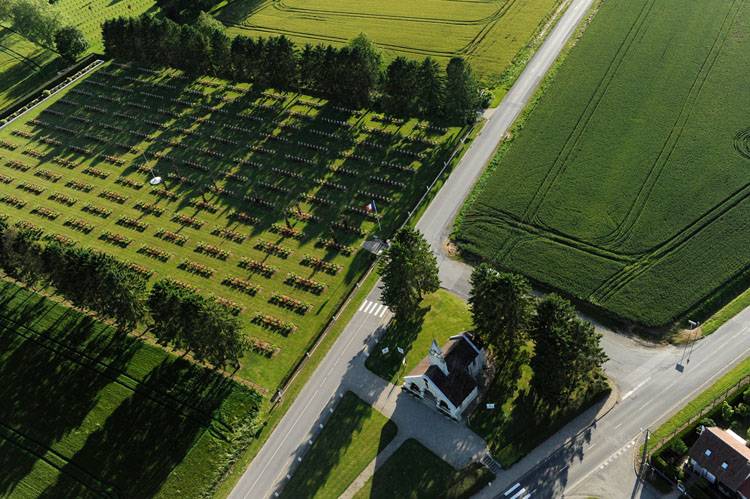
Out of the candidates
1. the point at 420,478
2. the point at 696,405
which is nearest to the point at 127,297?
the point at 420,478

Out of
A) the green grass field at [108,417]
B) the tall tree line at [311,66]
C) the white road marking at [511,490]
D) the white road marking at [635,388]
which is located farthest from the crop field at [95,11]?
the white road marking at [635,388]

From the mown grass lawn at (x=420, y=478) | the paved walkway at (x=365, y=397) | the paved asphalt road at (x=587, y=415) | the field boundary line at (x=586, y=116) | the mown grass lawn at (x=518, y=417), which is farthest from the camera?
the field boundary line at (x=586, y=116)

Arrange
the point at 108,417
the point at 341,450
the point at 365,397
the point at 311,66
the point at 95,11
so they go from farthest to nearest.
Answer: the point at 95,11 → the point at 311,66 → the point at 108,417 → the point at 365,397 → the point at 341,450

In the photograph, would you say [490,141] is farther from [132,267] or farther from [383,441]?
[132,267]

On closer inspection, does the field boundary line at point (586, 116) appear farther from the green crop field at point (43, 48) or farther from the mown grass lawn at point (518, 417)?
the green crop field at point (43, 48)

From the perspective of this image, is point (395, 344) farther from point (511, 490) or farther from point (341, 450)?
point (511, 490)
